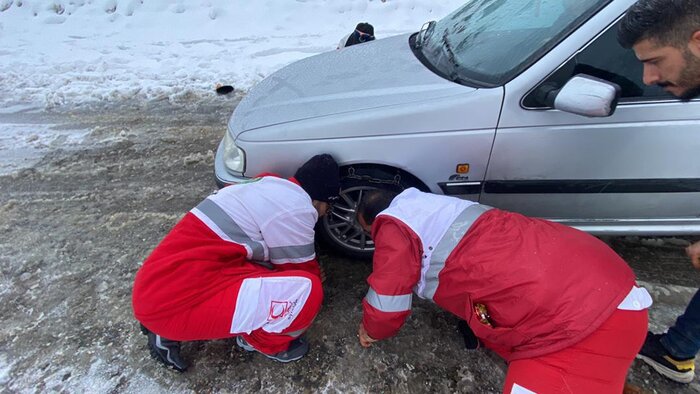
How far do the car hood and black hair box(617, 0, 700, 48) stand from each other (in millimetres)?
864

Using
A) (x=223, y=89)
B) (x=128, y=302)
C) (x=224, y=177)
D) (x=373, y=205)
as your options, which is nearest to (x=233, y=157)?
(x=224, y=177)

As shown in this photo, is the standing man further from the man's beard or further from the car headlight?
the car headlight

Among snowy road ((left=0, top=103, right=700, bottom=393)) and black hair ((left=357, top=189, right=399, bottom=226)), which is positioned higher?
black hair ((left=357, top=189, right=399, bottom=226))

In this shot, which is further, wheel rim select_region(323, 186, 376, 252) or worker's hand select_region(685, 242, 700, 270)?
wheel rim select_region(323, 186, 376, 252)

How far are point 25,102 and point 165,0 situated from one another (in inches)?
169

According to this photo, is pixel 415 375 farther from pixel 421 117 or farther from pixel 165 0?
pixel 165 0

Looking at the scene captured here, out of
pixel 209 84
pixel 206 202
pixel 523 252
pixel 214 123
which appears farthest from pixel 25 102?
pixel 523 252

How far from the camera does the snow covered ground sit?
5562mm

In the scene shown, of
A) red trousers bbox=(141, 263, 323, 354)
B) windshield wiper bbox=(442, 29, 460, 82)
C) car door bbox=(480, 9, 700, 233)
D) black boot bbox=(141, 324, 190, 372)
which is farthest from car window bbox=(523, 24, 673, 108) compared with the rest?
black boot bbox=(141, 324, 190, 372)

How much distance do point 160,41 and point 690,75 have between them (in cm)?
770

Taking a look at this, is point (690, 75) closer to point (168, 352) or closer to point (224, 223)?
point (224, 223)

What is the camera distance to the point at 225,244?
2018 mm

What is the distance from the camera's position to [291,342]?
2219 mm

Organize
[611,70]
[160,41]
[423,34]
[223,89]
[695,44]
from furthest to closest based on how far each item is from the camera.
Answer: [160,41], [223,89], [423,34], [611,70], [695,44]
